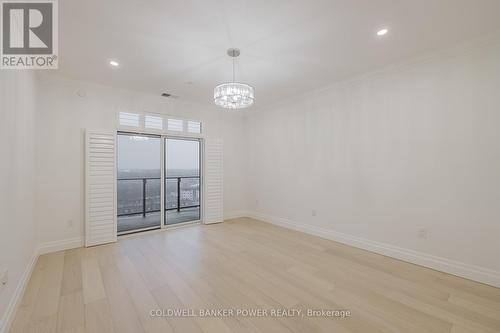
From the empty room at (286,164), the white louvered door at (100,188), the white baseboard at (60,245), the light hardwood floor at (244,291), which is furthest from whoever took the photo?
the white louvered door at (100,188)

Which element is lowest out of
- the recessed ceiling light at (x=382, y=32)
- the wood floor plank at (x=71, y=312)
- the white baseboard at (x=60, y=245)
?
the wood floor plank at (x=71, y=312)

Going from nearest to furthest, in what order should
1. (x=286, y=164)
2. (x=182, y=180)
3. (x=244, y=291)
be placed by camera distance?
(x=244, y=291)
(x=286, y=164)
(x=182, y=180)

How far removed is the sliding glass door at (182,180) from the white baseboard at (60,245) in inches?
60.2

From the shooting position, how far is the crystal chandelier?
2588mm

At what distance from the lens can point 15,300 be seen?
6.44 ft

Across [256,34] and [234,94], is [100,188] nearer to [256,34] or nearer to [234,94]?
[234,94]

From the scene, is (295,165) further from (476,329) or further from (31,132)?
(31,132)

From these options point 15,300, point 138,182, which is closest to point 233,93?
point 15,300

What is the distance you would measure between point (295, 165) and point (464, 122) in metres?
2.61

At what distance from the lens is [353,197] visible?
3.59 m

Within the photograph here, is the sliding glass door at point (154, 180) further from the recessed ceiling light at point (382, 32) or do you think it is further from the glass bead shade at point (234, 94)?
the recessed ceiling light at point (382, 32)

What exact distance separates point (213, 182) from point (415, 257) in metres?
3.87

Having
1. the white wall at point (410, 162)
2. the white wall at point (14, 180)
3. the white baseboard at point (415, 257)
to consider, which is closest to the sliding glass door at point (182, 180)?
the white wall at point (14, 180)

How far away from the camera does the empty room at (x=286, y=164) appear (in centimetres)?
195
